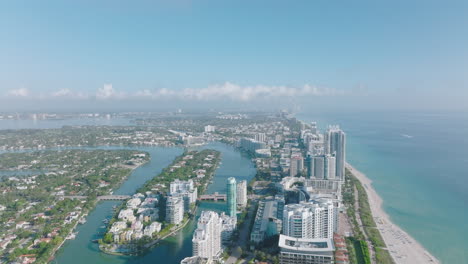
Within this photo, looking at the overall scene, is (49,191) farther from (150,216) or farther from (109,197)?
(150,216)

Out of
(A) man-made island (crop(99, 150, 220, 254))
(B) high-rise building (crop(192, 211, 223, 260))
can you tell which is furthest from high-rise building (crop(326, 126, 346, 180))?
(B) high-rise building (crop(192, 211, 223, 260))

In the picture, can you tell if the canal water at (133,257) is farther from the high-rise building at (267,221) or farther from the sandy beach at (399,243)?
the sandy beach at (399,243)

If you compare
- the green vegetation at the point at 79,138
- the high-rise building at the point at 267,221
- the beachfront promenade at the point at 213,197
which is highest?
the green vegetation at the point at 79,138

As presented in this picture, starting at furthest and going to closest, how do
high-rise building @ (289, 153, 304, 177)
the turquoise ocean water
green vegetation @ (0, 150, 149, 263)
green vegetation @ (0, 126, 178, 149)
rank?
green vegetation @ (0, 126, 178, 149)
high-rise building @ (289, 153, 304, 177)
the turquoise ocean water
green vegetation @ (0, 150, 149, 263)

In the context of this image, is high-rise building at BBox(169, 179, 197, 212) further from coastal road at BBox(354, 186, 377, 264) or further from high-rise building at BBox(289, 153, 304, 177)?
high-rise building at BBox(289, 153, 304, 177)

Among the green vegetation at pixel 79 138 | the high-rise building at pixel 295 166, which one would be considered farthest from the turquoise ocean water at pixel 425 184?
the green vegetation at pixel 79 138
